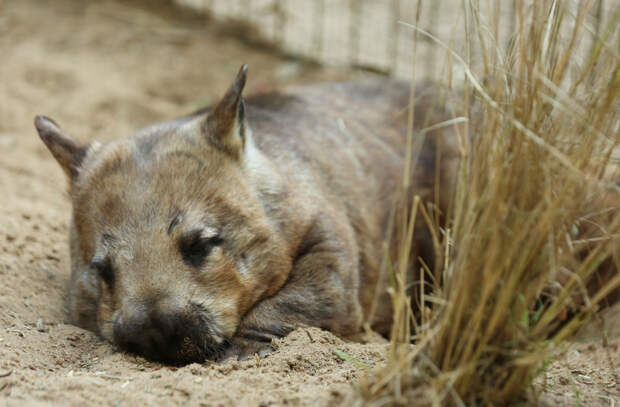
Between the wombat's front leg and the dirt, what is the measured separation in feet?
0.38

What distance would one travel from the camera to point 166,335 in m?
3.21

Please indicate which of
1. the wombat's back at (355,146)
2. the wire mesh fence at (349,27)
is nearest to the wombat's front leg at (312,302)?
the wombat's back at (355,146)

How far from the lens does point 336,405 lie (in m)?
2.51

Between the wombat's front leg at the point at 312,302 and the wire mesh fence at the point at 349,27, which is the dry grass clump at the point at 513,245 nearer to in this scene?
the wombat's front leg at the point at 312,302

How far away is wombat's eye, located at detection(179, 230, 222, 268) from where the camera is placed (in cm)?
340

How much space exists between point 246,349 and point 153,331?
489mm

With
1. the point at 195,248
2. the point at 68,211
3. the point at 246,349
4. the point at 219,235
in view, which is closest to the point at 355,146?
the point at 219,235

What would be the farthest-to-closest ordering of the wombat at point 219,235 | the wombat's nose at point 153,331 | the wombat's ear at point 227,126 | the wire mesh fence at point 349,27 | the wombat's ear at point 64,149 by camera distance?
the wire mesh fence at point 349,27
the wombat's ear at point 64,149
the wombat's ear at point 227,126
the wombat at point 219,235
the wombat's nose at point 153,331

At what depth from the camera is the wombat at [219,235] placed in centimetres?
332

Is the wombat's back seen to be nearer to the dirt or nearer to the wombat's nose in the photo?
the dirt

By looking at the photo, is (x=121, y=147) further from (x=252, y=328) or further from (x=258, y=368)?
(x=258, y=368)

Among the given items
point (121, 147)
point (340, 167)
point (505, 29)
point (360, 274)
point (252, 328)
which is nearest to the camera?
point (252, 328)

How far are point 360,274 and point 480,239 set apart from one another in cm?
198

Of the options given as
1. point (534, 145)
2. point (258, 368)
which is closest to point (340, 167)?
point (258, 368)
